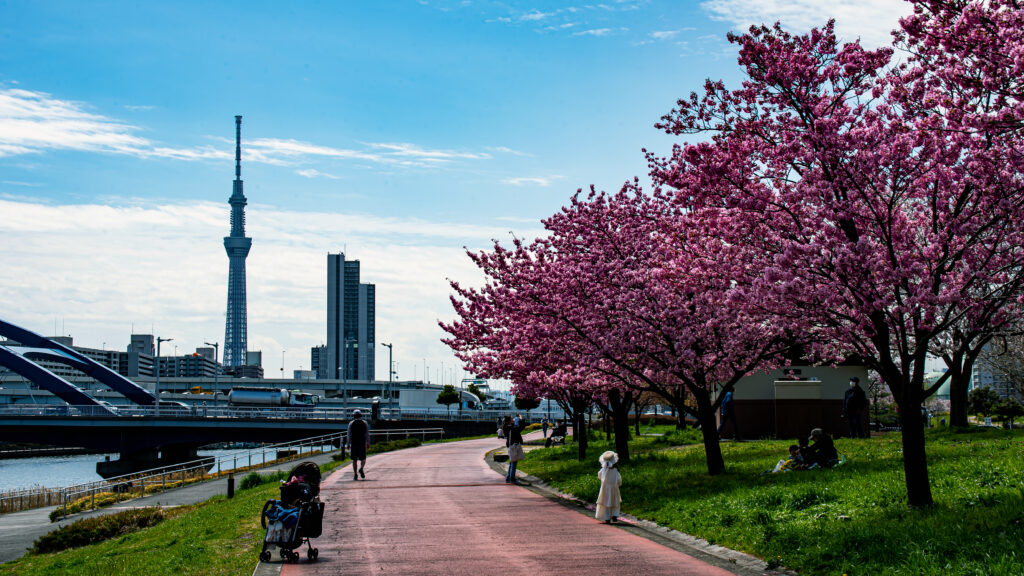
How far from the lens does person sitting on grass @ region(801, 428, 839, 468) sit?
57.2 feet

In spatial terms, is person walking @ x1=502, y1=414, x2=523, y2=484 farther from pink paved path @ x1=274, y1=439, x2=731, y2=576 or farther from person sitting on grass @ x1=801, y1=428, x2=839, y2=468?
person sitting on grass @ x1=801, y1=428, x2=839, y2=468

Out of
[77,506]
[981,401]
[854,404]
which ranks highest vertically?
[854,404]

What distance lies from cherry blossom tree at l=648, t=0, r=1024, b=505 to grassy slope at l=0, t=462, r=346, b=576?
9.03m

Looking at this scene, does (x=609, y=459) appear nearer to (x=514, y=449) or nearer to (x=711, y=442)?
(x=711, y=442)

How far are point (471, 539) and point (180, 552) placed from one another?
4887mm

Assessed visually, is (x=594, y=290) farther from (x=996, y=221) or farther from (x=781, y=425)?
(x=781, y=425)

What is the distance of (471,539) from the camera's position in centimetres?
1348

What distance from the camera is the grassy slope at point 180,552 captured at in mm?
12273

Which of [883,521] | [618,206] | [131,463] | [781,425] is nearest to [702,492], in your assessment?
[883,521]

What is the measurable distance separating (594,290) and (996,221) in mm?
10181

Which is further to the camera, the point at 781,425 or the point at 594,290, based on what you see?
the point at 781,425

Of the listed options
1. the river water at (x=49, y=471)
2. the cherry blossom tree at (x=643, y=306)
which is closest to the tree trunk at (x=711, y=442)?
the cherry blossom tree at (x=643, y=306)

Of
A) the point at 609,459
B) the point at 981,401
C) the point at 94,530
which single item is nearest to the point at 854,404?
the point at 609,459

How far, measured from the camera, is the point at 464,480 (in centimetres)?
2634
